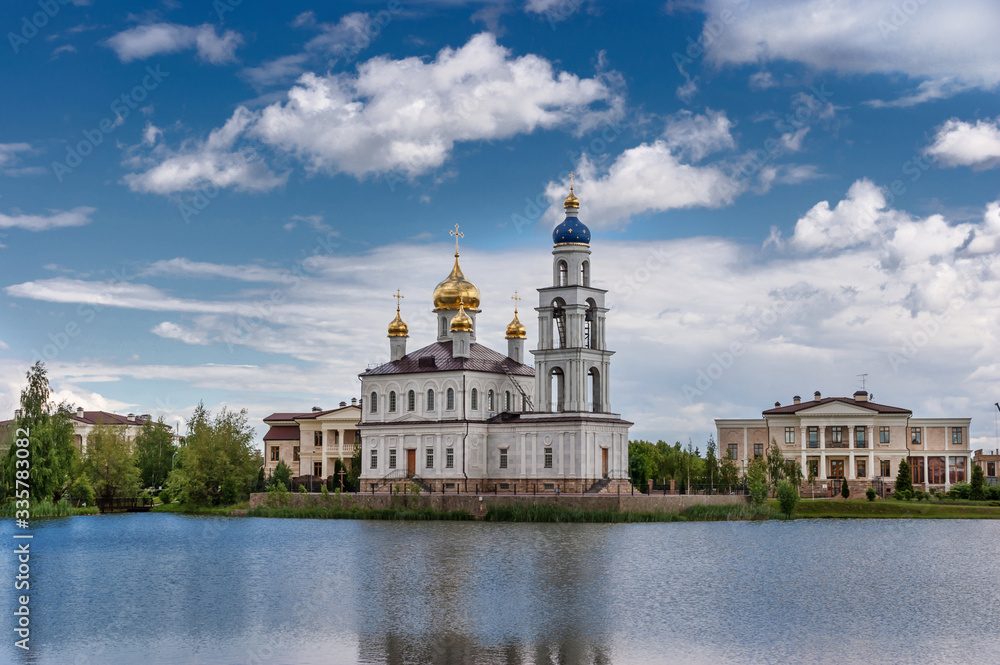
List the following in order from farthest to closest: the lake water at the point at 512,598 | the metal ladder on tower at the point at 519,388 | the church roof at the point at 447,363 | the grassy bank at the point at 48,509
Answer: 1. the metal ladder on tower at the point at 519,388
2. the church roof at the point at 447,363
3. the grassy bank at the point at 48,509
4. the lake water at the point at 512,598

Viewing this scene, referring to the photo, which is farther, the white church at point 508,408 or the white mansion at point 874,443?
the white mansion at point 874,443

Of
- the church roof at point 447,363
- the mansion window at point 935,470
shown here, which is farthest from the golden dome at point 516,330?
the mansion window at point 935,470

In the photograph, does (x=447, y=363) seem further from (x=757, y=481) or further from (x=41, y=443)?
(x=41, y=443)

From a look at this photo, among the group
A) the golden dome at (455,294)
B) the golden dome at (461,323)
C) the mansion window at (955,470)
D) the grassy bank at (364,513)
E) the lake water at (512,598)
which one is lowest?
the lake water at (512,598)

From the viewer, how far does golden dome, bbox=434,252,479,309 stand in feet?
259

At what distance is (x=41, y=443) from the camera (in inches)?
2448

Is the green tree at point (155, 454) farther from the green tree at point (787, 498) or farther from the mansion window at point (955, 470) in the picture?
the mansion window at point (955, 470)

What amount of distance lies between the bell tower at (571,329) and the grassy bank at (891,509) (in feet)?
40.6

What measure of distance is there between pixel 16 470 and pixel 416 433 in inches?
920

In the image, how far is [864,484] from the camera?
262 ft

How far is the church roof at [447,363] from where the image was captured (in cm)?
7338

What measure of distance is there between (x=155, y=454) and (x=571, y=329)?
42.6 meters

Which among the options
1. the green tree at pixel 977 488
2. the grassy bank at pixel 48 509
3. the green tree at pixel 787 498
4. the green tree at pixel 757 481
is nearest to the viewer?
the green tree at pixel 787 498

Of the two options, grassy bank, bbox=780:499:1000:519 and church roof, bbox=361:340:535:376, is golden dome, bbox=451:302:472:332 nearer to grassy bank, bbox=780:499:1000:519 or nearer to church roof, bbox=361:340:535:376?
church roof, bbox=361:340:535:376
